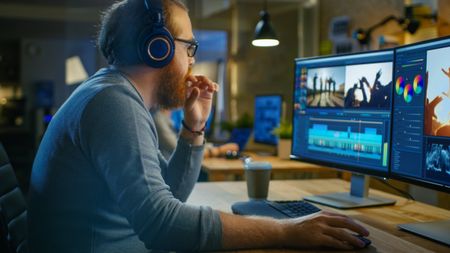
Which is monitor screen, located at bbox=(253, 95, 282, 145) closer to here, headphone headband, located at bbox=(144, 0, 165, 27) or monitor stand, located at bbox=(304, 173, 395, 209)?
monitor stand, located at bbox=(304, 173, 395, 209)

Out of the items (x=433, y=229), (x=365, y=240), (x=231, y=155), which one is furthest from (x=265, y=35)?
(x=365, y=240)

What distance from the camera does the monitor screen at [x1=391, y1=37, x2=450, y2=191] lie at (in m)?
1.11

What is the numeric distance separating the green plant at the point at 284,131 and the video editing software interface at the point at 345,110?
1123 mm

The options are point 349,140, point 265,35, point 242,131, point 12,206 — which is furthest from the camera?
point 242,131

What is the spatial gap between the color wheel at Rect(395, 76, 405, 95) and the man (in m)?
0.46

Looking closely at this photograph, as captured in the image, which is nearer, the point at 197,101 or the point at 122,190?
the point at 122,190

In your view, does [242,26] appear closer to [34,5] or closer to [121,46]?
[34,5]

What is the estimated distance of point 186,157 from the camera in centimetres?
150

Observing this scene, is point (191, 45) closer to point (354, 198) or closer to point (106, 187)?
point (106, 187)

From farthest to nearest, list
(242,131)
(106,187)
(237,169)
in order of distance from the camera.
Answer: (242,131) < (237,169) < (106,187)

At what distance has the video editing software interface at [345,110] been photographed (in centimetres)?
136

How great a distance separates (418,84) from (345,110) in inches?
12.5

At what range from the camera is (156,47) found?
115 cm

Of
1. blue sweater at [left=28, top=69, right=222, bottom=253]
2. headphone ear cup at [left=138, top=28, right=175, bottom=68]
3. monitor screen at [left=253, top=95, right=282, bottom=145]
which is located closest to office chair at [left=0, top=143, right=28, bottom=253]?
blue sweater at [left=28, top=69, right=222, bottom=253]
